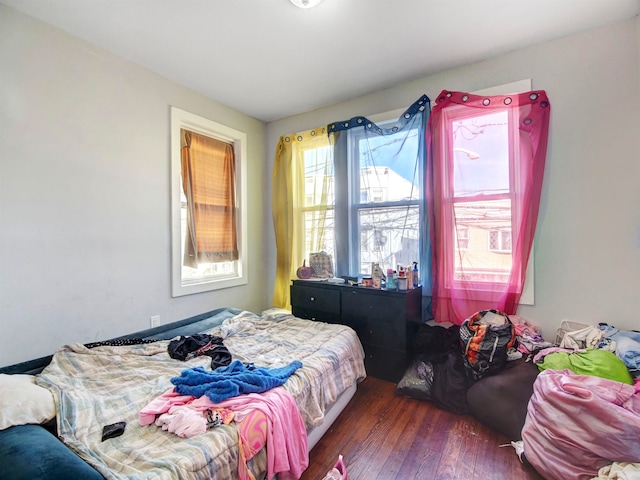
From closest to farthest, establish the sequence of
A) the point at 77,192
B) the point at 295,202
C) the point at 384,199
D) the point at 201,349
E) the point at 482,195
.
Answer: the point at 201,349
the point at 77,192
the point at 482,195
the point at 384,199
the point at 295,202

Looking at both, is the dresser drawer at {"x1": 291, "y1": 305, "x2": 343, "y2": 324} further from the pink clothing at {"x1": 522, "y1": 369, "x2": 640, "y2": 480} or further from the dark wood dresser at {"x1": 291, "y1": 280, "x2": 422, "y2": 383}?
the pink clothing at {"x1": 522, "y1": 369, "x2": 640, "y2": 480}

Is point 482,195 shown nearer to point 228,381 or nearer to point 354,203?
point 354,203

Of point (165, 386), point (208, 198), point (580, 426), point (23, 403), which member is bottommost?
point (580, 426)

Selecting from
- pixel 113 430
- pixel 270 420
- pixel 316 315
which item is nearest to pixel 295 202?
pixel 316 315

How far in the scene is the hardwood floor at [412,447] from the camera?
4.81ft

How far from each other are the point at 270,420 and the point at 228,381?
29 cm

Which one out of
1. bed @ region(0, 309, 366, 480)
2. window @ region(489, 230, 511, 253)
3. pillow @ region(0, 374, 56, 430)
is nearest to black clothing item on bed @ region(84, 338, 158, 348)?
bed @ region(0, 309, 366, 480)

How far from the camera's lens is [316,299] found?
2.79 metres

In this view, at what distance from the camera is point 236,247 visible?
130 inches

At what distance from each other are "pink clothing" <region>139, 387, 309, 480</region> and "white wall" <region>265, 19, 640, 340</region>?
1941mm

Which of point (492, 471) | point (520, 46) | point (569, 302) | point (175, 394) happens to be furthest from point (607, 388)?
point (520, 46)

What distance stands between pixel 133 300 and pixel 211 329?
69 cm

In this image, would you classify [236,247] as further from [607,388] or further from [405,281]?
[607,388]

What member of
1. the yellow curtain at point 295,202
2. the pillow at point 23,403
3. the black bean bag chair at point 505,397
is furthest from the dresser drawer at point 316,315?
the pillow at point 23,403
